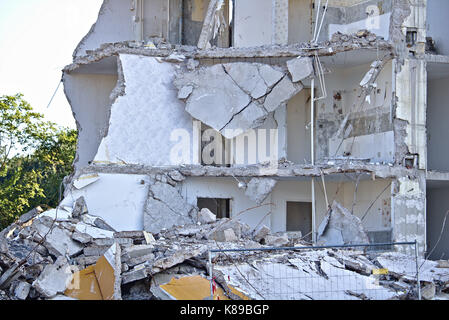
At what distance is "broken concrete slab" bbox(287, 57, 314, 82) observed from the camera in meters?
19.2

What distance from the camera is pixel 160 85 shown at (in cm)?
1970

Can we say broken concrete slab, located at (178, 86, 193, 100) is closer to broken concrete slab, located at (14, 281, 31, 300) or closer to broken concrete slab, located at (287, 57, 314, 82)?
broken concrete slab, located at (287, 57, 314, 82)

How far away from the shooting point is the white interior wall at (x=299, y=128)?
844 inches

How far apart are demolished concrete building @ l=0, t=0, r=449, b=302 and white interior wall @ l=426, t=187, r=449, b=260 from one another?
44 millimetres

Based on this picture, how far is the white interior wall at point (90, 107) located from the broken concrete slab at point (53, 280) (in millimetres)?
10808

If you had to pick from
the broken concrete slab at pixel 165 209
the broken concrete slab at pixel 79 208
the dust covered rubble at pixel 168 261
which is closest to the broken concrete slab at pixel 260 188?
the broken concrete slab at pixel 165 209

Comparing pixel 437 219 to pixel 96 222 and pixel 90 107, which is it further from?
pixel 90 107

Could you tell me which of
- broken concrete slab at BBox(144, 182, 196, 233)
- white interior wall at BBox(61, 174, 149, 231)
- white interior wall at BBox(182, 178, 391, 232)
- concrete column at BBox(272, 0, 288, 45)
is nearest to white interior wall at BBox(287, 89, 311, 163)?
white interior wall at BBox(182, 178, 391, 232)

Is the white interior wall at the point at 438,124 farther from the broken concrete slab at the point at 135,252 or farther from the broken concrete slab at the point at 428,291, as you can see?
the broken concrete slab at the point at 135,252

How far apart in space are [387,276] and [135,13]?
1288 centimetres
